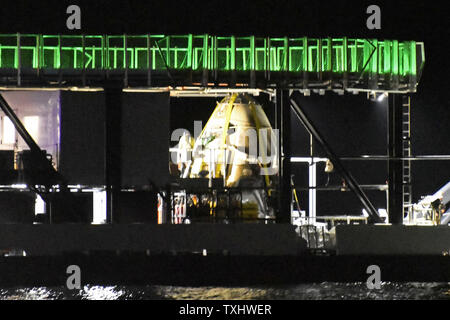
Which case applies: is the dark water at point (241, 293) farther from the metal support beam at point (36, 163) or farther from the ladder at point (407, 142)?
the metal support beam at point (36, 163)

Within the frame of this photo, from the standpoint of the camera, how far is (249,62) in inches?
2023

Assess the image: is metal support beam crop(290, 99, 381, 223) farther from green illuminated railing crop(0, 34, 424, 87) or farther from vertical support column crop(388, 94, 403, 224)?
green illuminated railing crop(0, 34, 424, 87)

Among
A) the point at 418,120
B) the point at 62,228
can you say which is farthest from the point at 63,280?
the point at 418,120

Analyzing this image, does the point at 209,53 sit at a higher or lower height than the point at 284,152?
higher

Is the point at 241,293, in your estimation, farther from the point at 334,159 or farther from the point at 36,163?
the point at 36,163

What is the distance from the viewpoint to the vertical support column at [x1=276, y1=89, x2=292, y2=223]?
168 feet

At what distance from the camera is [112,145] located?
5119 cm

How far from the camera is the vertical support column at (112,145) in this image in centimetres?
5097

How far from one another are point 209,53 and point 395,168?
33.8 feet

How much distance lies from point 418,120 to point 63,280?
26.0m

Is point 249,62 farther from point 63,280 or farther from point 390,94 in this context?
point 63,280

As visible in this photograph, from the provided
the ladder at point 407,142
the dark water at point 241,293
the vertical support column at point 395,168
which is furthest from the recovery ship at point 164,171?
the dark water at point 241,293

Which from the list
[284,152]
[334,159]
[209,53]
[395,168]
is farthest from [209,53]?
[395,168]

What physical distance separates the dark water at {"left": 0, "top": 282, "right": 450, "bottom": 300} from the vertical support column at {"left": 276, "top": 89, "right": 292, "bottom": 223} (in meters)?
3.61
